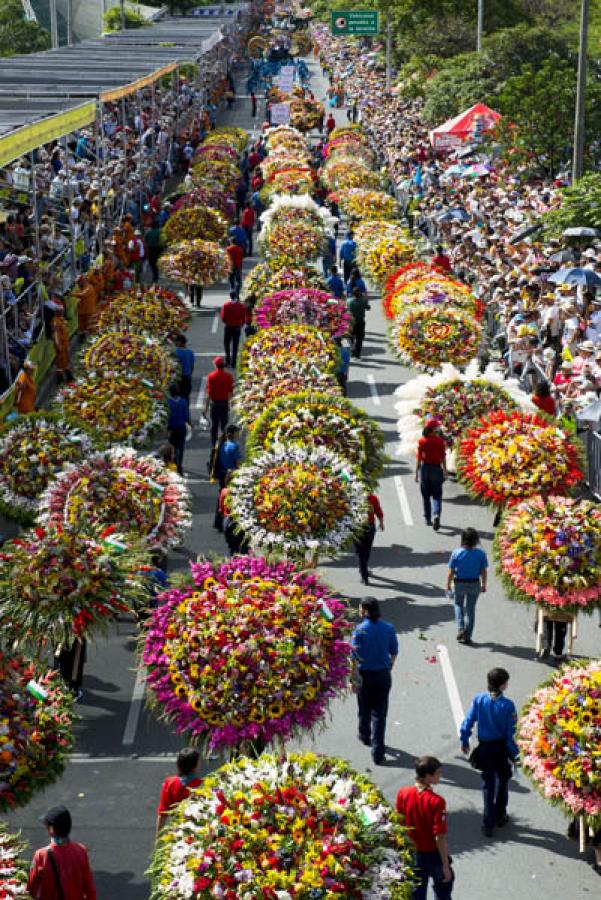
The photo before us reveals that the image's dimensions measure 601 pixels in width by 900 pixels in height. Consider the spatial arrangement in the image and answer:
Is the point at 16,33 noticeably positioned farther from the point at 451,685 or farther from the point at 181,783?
the point at 181,783

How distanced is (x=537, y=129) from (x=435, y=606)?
955 inches

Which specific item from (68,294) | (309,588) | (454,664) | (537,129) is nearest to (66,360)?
(68,294)

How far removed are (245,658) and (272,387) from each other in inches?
323

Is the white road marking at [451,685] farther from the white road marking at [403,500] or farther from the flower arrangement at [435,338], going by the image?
the flower arrangement at [435,338]

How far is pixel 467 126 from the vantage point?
42.9 meters

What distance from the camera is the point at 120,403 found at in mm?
18016

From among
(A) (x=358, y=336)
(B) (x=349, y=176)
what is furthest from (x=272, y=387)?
(B) (x=349, y=176)

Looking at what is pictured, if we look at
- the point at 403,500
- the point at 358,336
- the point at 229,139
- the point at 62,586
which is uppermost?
the point at 62,586

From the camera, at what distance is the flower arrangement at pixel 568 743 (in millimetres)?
10266

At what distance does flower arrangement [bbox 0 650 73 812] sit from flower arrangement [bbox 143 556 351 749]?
2.51 ft

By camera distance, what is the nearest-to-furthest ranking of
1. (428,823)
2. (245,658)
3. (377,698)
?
(428,823)
(245,658)
(377,698)

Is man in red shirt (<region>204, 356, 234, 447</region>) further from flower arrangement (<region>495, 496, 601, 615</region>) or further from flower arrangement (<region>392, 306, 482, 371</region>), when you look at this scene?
flower arrangement (<region>495, 496, 601, 615</region>)

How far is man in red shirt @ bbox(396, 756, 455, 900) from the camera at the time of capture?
9.60 m

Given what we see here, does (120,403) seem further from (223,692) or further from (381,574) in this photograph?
(223,692)
